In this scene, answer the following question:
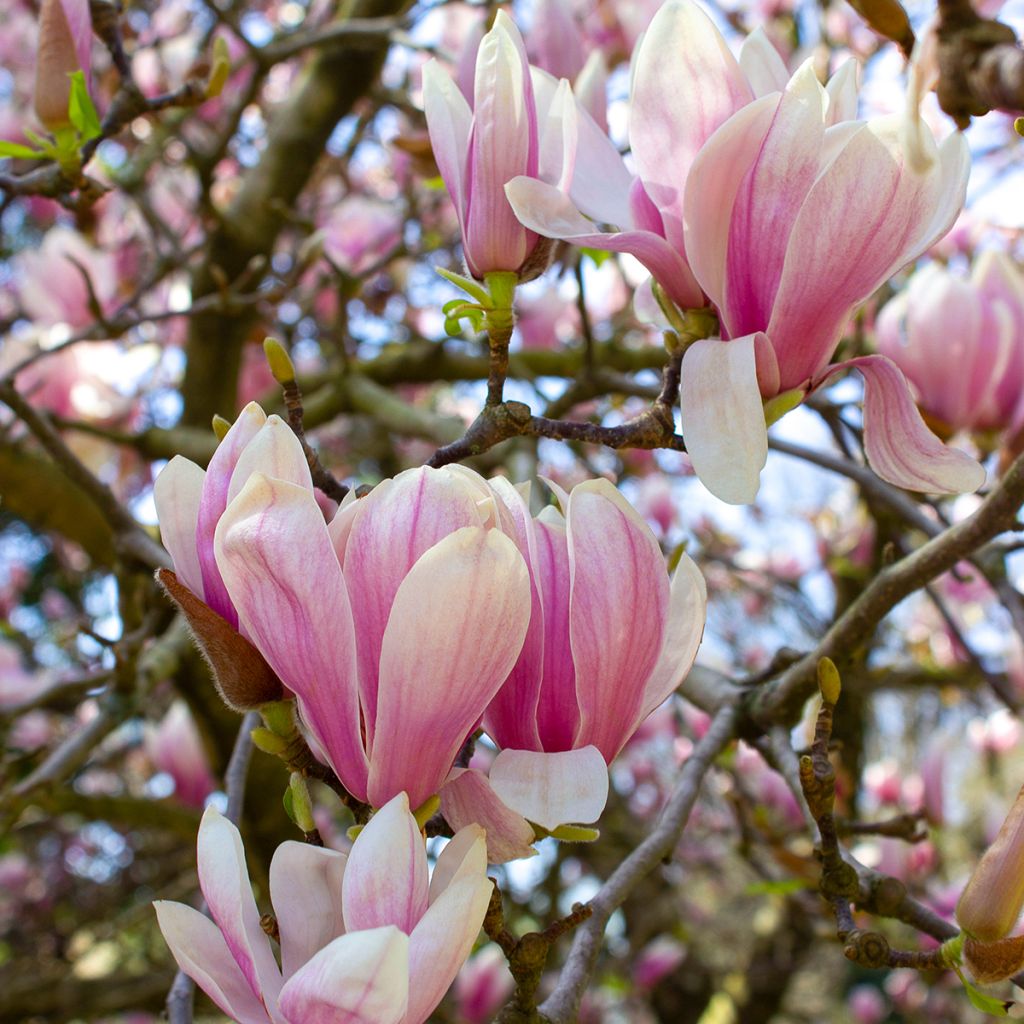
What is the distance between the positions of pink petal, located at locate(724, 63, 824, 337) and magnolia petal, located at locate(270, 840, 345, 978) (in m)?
0.36

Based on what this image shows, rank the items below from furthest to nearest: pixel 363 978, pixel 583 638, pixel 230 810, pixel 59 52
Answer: pixel 59 52, pixel 230 810, pixel 583 638, pixel 363 978

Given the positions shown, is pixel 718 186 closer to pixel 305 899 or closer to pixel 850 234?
pixel 850 234

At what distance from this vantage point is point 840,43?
2.37 meters

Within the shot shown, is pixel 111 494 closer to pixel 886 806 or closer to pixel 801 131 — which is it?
pixel 801 131

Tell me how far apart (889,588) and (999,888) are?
12.2 inches

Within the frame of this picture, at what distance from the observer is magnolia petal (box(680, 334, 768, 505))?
1.77ft

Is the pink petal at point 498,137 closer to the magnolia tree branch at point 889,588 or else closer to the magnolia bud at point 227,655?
the magnolia bud at point 227,655

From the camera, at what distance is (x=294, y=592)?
495mm

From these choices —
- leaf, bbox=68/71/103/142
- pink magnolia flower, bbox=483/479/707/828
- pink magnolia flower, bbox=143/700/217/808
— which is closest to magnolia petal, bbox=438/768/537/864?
pink magnolia flower, bbox=483/479/707/828

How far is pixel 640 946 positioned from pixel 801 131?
282 cm

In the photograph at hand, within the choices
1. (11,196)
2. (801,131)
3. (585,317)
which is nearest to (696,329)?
(801,131)

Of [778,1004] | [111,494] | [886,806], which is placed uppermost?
[111,494]

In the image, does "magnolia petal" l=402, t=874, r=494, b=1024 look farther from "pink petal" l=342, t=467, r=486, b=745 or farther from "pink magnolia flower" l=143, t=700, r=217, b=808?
"pink magnolia flower" l=143, t=700, r=217, b=808

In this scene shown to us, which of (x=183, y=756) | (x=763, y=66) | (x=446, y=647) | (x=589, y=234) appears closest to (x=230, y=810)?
(x=446, y=647)
